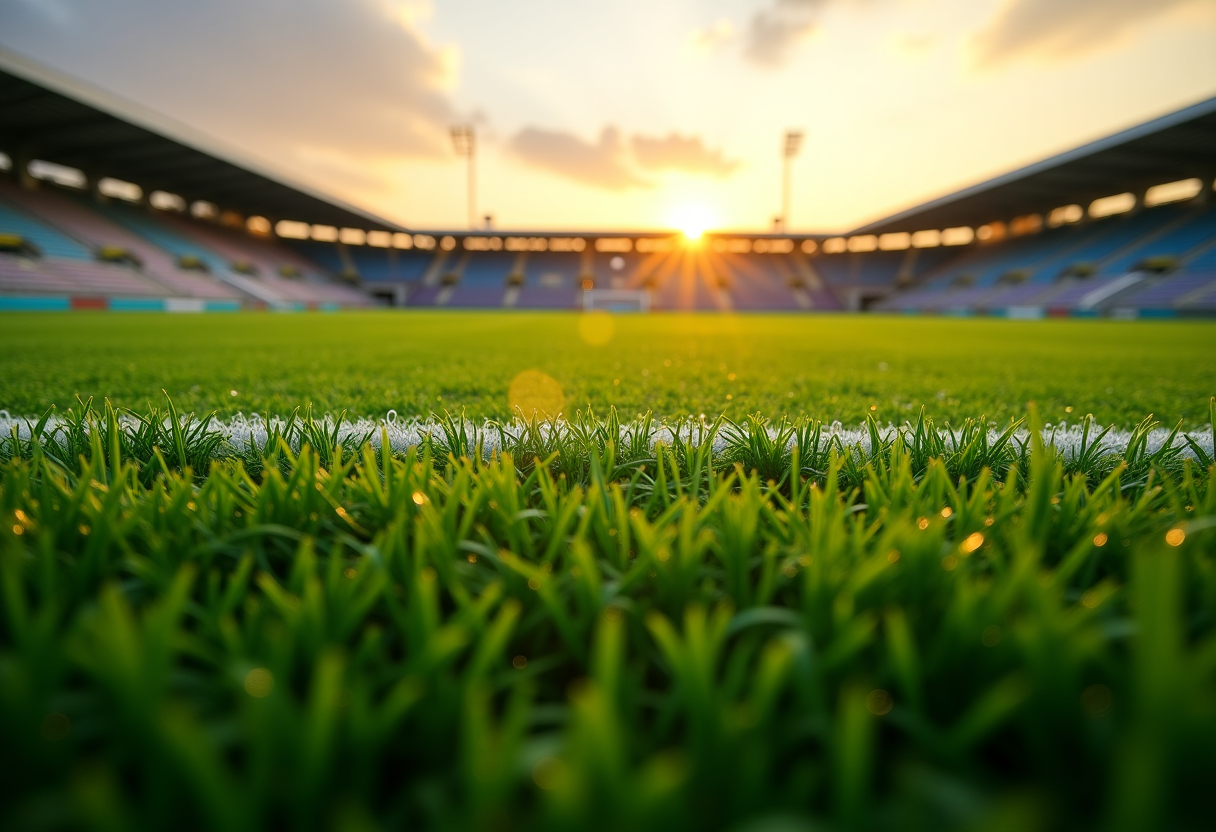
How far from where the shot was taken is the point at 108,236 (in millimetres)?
24688

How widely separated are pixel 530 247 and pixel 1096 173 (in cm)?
3502

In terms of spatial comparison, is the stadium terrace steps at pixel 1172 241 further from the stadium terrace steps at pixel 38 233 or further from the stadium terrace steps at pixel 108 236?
the stadium terrace steps at pixel 38 233

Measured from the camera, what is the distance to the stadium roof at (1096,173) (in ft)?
65.9

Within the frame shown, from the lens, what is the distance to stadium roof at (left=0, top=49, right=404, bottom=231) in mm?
18172

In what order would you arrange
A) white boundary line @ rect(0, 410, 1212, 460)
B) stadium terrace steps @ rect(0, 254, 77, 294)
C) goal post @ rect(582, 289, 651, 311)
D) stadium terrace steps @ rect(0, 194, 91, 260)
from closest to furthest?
white boundary line @ rect(0, 410, 1212, 460) < stadium terrace steps @ rect(0, 254, 77, 294) < stadium terrace steps @ rect(0, 194, 91, 260) < goal post @ rect(582, 289, 651, 311)

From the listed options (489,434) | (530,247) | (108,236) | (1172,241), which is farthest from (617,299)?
(489,434)

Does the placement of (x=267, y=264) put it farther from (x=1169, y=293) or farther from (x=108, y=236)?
(x=1169, y=293)

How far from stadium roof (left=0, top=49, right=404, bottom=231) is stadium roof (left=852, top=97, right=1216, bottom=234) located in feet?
115

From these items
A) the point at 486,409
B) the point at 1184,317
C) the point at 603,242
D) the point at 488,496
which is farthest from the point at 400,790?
the point at 603,242

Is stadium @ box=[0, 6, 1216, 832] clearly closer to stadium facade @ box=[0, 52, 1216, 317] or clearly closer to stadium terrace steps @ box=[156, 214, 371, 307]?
stadium facade @ box=[0, 52, 1216, 317]

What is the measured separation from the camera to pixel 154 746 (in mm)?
423

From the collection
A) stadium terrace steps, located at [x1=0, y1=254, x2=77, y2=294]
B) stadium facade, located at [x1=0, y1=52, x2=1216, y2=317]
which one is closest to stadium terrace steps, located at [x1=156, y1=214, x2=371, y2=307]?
stadium facade, located at [x1=0, y1=52, x2=1216, y2=317]

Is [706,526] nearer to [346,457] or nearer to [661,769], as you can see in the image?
[661,769]

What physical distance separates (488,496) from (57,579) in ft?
1.88
